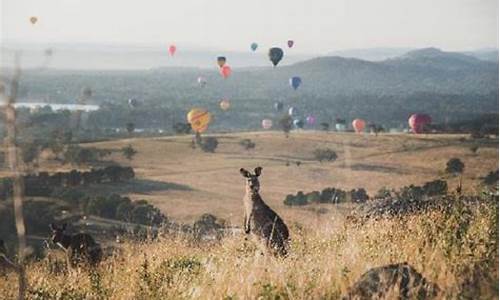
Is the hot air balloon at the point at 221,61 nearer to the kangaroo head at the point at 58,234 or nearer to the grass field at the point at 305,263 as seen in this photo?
the grass field at the point at 305,263

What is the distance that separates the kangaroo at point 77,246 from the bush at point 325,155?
261ft

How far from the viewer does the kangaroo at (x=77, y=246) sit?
11.2 metres

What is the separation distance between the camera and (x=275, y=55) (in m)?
73.8

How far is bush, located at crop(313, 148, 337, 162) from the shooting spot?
9169 cm

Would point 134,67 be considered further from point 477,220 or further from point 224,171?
point 477,220

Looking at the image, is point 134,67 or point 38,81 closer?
point 38,81

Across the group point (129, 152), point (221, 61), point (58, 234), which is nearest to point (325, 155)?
point (221, 61)

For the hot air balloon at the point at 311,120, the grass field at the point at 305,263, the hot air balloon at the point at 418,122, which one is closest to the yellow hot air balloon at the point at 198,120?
Answer: the hot air balloon at the point at 418,122

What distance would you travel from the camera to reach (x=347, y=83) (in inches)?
7092

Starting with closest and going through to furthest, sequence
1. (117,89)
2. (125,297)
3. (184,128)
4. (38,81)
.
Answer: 1. (125,297)
2. (184,128)
3. (38,81)
4. (117,89)

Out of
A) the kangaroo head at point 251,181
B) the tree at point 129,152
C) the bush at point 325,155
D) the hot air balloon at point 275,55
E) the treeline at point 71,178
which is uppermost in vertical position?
the hot air balloon at point 275,55

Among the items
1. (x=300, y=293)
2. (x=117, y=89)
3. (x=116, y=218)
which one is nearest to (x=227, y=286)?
(x=300, y=293)

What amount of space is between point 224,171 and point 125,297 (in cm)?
7813

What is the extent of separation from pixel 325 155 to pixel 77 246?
3189 inches
